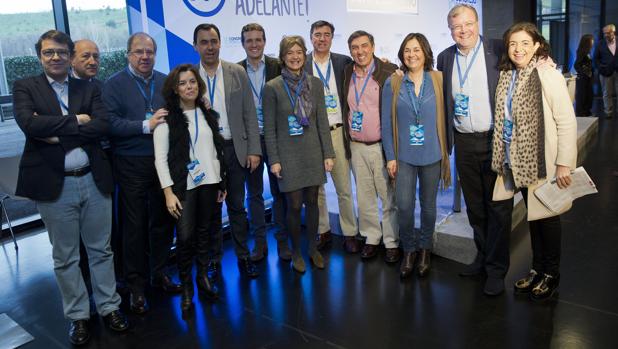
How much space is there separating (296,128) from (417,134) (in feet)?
2.49

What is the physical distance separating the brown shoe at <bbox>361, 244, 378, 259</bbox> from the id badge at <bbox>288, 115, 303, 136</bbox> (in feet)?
3.40

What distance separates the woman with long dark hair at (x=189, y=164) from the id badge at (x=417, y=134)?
3.81ft

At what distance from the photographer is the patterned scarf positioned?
2535 mm

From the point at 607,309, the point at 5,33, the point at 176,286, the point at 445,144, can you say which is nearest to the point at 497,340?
the point at 607,309

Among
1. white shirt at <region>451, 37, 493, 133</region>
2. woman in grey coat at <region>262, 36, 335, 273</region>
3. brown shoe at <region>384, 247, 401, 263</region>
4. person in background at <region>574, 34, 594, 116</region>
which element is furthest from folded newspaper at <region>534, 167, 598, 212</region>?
person in background at <region>574, 34, 594, 116</region>

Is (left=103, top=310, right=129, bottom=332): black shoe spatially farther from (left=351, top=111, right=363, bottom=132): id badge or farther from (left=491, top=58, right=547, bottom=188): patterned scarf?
Answer: (left=491, top=58, right=547, bottom=188): patterned scarf

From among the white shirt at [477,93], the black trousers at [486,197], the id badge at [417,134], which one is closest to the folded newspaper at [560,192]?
the black trousers at [486,197]

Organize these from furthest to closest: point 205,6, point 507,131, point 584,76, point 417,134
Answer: point 584,76 → point 205,6 → point 417,134 → point 507,131

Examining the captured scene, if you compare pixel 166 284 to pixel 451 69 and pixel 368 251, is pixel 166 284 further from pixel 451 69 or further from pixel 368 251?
pixel 451 69

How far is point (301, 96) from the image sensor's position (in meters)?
3.15

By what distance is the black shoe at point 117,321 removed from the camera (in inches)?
110

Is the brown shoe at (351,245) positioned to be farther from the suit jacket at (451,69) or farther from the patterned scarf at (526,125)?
the patterned scarf at (526,125)

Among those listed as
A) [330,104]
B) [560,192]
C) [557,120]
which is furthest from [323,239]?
[557,120]

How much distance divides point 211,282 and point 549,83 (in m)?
2.35
